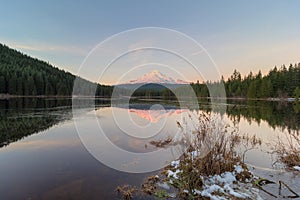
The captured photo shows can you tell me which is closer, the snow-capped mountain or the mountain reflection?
the snow-capped mountain

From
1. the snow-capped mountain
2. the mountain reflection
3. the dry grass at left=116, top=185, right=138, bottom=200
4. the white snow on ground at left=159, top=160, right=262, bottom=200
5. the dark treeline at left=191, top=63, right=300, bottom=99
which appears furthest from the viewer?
the dark treeline at left=191, top=63, right=300, bottom=99

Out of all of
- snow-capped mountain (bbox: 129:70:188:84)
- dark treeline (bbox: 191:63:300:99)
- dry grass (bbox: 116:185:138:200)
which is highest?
dark treeline (bbox: 191:63:300:99)

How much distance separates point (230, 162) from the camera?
6.09 m

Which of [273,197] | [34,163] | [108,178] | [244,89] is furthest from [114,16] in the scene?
[244,89]

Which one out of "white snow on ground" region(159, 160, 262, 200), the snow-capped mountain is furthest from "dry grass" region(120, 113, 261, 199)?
the snow-capped mountain

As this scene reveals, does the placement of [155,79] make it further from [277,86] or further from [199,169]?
[277,86]

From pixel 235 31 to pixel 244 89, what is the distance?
2577 inches

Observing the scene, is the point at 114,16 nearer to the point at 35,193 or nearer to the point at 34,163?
the point at 34,163

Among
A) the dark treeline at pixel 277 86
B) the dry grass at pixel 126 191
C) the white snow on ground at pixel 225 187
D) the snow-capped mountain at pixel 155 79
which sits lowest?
the dry grass at pixel 126 191

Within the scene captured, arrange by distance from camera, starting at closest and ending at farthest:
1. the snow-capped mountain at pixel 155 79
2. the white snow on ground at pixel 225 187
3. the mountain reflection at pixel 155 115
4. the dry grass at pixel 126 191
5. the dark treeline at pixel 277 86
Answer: the white snow on ground at pixel 225 187, the dry grass at pixel 126 191, the snow-capped mountain at pixel 155 79, the mountain reflection at pixel 155 115, the dark treeline at pixel 277 86

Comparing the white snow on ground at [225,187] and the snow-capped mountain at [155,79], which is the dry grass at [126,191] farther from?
the snow-capped mountain at [155,79]

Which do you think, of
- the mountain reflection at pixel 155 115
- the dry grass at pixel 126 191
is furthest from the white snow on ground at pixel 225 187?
the mountain reflection at pixel 155 115

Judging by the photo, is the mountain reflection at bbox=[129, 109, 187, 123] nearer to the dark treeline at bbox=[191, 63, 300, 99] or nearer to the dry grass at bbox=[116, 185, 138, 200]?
the dry grass at bbox=[116, 185, 138, 200]

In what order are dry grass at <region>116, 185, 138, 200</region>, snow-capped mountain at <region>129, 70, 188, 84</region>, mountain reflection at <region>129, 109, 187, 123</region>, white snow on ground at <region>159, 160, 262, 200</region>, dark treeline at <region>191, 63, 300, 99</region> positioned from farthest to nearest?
dark treeline at <region>191, 63, 300, 99</region> < mountain reflection at <region>129, 109, 187, 123</region> < snow-capped mountain at <region>129, 70, 188, 84</region> < dry grass at <region>116, 185, 138, 200</region> < white snow on ground at <region>159, 160, 262, 200</region>
